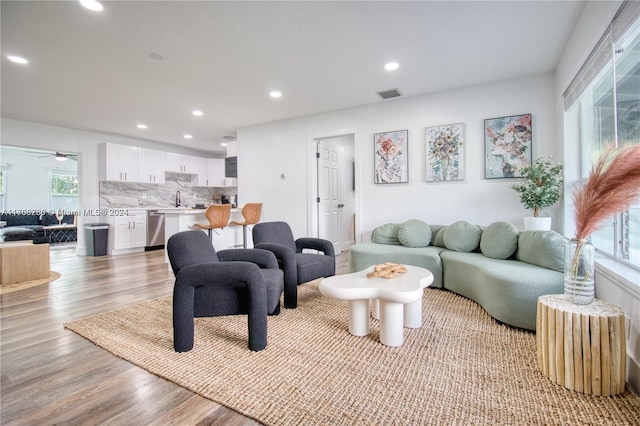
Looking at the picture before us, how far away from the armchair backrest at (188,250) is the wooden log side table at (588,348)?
227 cm

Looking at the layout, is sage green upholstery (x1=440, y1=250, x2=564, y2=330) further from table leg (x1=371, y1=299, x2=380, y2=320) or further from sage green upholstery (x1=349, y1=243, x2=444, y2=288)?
table leg (x1=371, y1=299, x2=380, y2=320)

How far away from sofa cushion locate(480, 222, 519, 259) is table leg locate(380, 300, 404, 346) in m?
1.58

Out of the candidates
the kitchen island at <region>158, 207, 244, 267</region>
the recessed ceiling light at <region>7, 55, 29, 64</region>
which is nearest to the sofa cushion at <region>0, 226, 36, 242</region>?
the kitchen island at <region>158, 207, 244, 267</region>

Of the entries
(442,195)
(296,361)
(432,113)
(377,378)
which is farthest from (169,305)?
(432,113)

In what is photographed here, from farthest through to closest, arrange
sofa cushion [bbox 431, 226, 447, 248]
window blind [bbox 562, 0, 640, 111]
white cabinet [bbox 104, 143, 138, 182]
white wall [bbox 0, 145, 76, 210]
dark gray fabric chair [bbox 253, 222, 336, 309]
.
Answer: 1. white wall [bbox 0, 145, 76, 210]
2. white cabinet [bbox 104, 143, 138, 182]
3. sofa cushion [bbox 431, 226, 447, 248]
4. dark gray fabric chair [bbox 253, 222, 336, 309]
5. window blind [bbox 562, 0, 640, 111]

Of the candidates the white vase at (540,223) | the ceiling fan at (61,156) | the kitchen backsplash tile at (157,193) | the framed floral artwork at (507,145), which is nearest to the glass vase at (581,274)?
the white vase at (540,223)

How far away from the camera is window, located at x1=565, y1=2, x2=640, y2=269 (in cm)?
175

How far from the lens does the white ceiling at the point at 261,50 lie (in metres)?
2.37

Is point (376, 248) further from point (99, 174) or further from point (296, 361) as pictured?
point (99, 174)

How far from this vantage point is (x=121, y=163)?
6.39 metres

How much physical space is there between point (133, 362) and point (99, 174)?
5992 mm

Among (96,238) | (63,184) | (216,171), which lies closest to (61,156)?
(96,238)

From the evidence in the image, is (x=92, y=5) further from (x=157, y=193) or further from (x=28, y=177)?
(x=28, y=177)

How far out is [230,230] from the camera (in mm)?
5219
